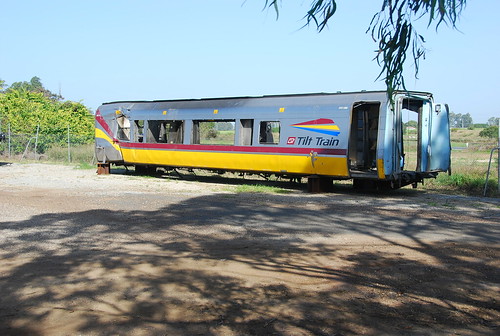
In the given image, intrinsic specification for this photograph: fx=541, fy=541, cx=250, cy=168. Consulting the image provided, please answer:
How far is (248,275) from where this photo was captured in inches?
264

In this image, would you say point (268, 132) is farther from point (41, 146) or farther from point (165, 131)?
point (41, 146)

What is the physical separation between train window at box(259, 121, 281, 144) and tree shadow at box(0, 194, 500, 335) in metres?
6.80

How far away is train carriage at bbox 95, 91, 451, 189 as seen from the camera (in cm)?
1577

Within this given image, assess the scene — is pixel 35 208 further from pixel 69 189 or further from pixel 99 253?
pixel 99 253

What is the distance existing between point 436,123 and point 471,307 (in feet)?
38.7

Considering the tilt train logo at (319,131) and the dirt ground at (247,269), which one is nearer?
the dirt ground at (247,269)

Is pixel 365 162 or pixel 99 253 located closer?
pixel 99 253

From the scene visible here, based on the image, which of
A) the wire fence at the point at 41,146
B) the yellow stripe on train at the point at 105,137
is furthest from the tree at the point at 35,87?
the yellow stripe on train at the point at 105,137

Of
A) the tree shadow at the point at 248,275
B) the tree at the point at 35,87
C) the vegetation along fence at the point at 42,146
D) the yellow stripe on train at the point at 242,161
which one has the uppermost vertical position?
the tree at the point at 35,87

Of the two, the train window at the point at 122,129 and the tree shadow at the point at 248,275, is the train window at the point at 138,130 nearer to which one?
the train window at the point at 122,129

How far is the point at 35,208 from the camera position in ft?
41.2

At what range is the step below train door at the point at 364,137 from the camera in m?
17.1

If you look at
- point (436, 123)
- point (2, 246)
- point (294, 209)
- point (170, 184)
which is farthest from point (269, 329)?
point (170, 184)

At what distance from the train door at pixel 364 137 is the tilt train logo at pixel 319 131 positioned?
105 cm
